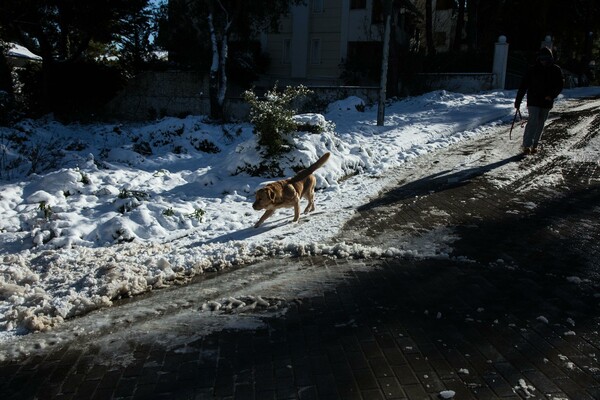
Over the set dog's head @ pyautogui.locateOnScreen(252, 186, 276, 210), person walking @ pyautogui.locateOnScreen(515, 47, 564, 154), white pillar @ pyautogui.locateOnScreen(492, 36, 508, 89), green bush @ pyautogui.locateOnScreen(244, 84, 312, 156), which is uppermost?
white pillar @ pyautogui.locateOnScreen(492, 36, 508, 89)

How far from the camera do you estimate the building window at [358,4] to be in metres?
27.3

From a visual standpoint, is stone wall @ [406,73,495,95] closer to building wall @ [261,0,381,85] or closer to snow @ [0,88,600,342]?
snow @ [0,88,600,342]

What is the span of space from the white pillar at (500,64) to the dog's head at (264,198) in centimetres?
1631

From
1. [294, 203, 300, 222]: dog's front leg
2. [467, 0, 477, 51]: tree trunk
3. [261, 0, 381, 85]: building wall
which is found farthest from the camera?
[261, 0, 381, 85]: building wall

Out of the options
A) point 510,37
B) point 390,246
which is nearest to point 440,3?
point 510,37

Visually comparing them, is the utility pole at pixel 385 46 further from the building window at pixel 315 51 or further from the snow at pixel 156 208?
the building window at pixel 315 51

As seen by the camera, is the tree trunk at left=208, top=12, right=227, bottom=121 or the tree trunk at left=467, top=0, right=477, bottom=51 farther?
the tree trunk at left=467, top=0, right=477, bottom=51

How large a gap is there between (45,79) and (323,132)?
51.5 feet

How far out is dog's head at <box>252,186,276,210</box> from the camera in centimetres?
600

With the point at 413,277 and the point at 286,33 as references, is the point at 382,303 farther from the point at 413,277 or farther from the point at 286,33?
the point at 286,33

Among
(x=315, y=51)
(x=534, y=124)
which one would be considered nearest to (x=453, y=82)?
(x=534, y=124)

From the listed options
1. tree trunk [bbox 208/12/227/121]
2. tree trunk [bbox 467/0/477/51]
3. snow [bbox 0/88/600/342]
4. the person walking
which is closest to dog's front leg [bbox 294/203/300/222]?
snow [bbox 0/88/600/342]

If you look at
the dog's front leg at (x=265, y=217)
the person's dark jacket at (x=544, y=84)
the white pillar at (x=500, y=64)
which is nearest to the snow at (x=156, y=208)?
the dog's front leg at (x=265, y=217)

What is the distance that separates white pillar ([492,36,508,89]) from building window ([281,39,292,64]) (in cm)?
1336
